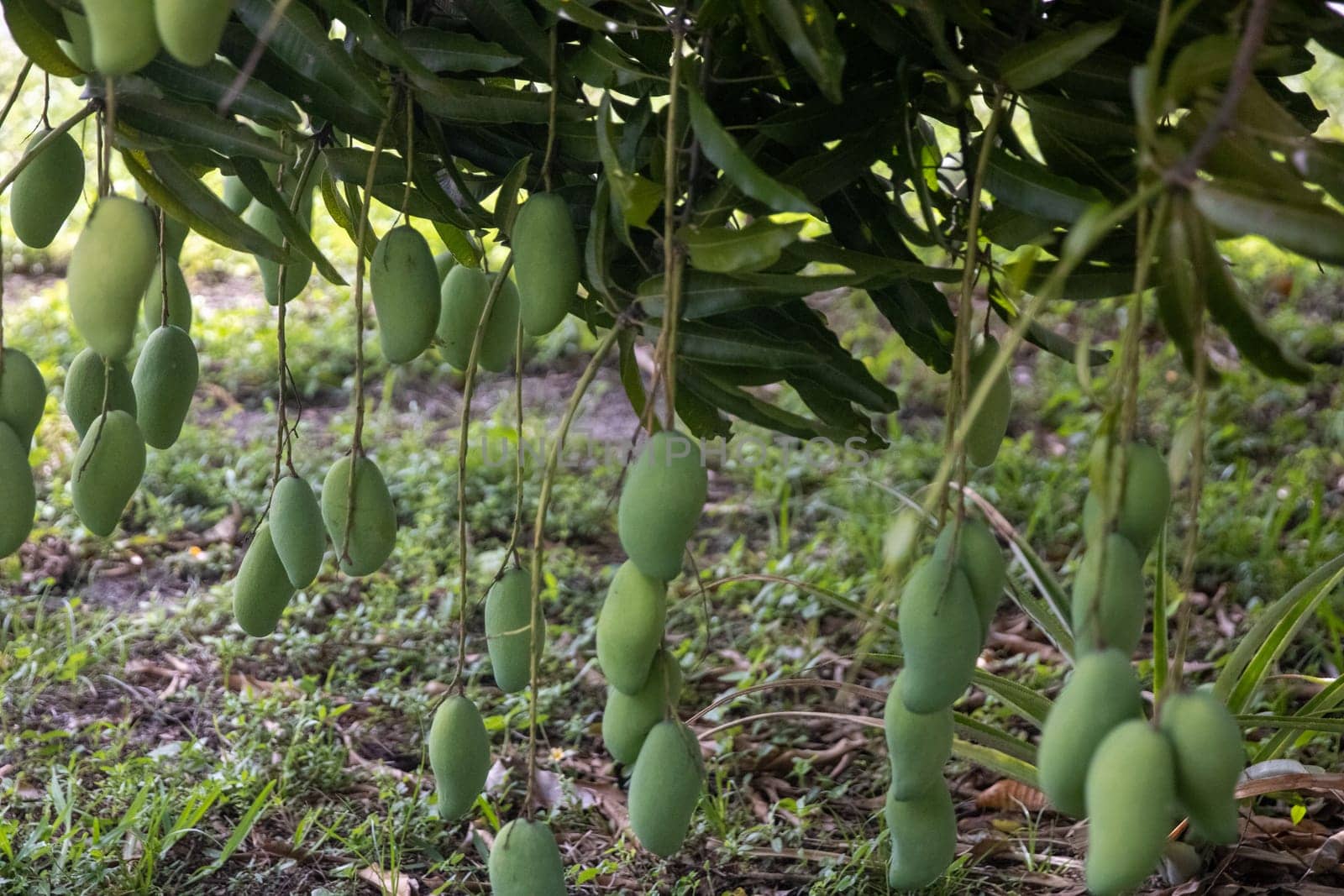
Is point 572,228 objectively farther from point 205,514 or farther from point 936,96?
point 205,514

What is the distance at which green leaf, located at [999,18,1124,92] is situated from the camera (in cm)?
63

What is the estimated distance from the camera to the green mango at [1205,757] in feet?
1.68

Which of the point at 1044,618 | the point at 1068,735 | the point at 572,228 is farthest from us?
the point at 1044,618

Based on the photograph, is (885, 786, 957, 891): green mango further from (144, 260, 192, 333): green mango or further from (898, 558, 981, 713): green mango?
(144, 260, 192, 333): green mango

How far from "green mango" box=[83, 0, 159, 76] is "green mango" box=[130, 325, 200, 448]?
0.30 m

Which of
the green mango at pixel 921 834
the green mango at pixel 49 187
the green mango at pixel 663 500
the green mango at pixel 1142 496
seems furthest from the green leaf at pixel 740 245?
the green mango at pixel 49 187

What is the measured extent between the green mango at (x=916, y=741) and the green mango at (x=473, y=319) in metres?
0.42

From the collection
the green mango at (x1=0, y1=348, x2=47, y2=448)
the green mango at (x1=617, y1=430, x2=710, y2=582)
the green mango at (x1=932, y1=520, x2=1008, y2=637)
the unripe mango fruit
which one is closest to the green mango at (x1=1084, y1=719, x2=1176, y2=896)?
the green mango at (x1=932, y1=520, x2=1008, y2=637)

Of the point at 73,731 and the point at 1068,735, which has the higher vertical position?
the point at 1068,735

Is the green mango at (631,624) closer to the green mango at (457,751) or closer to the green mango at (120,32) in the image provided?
the green mango at (457,751)

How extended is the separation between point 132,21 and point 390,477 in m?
1.78

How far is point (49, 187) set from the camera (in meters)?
0.82

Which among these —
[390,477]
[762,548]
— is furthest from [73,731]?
[762,548]

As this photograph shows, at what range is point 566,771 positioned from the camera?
5.16ft
